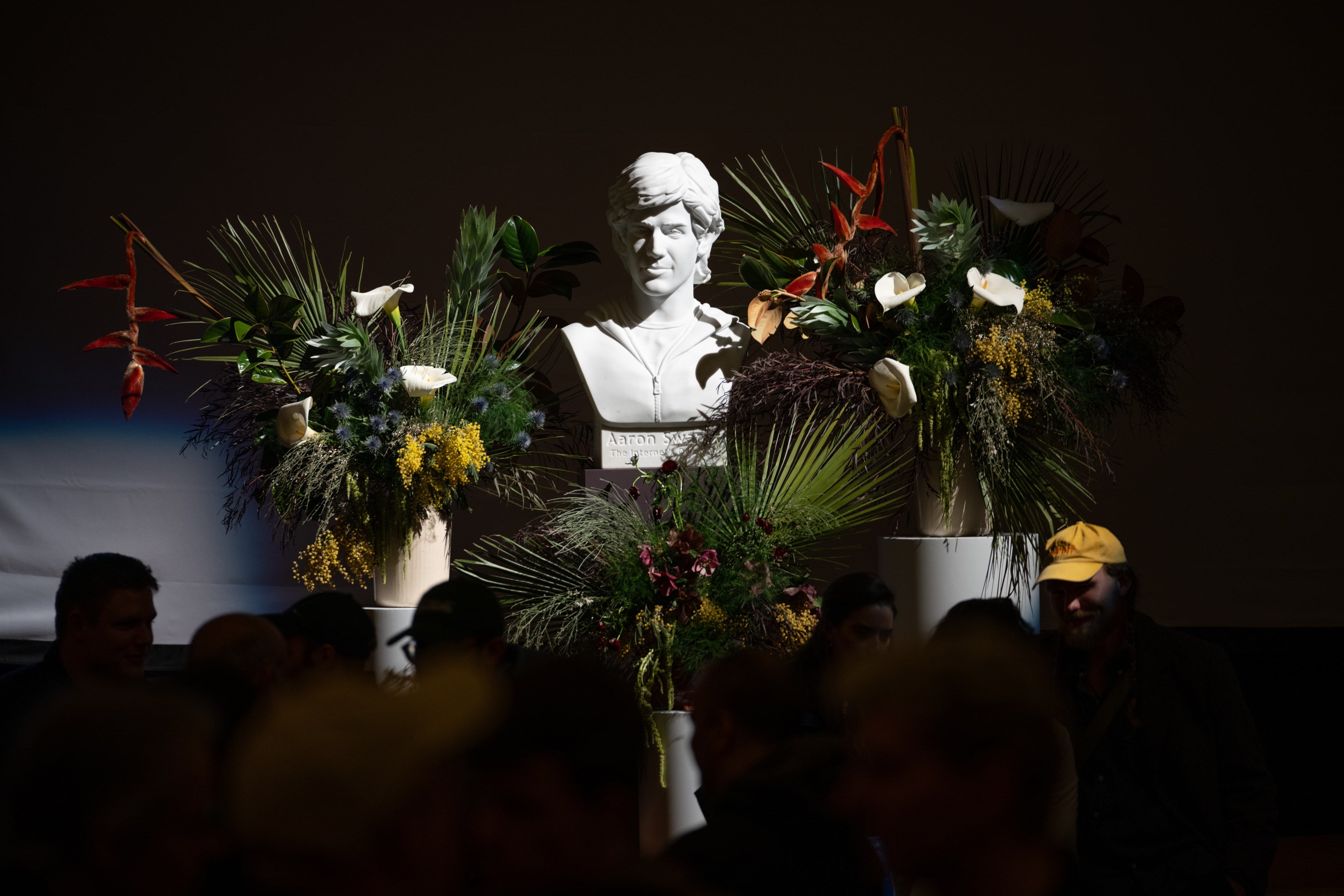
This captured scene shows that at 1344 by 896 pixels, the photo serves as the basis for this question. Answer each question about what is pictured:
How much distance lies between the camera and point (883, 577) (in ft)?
10.3

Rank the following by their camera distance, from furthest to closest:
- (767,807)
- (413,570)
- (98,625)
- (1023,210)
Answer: (413,570), (1023,210), (98,625), (767,807)

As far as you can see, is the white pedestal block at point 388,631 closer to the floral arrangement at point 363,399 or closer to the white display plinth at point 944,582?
the floral arrangement at point 363,399

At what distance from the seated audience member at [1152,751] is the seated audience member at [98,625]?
1.76 meters

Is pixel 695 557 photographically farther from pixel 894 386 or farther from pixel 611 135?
pixel 611 135

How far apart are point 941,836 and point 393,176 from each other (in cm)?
477

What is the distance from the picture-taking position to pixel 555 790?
1340 mm

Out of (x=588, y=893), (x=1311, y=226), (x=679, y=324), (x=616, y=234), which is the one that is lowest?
(x=588, y=893)

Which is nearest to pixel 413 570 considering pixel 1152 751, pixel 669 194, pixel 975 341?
pixel 669 194

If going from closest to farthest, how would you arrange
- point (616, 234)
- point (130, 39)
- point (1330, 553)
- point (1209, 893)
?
point (1209, 893)
point (616, 234)
point (1330, 553)
point (130, 39)

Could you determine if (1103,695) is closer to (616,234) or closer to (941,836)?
(941,836)

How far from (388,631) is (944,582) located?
4.60ft

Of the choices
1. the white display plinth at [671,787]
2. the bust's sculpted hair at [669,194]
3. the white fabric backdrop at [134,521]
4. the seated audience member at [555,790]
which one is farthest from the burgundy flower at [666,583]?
the white fabric backdrop at [134,521]

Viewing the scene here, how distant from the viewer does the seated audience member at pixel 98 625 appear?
2328mm

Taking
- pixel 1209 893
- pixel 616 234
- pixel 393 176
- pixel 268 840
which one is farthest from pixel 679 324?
pixel 268 840
